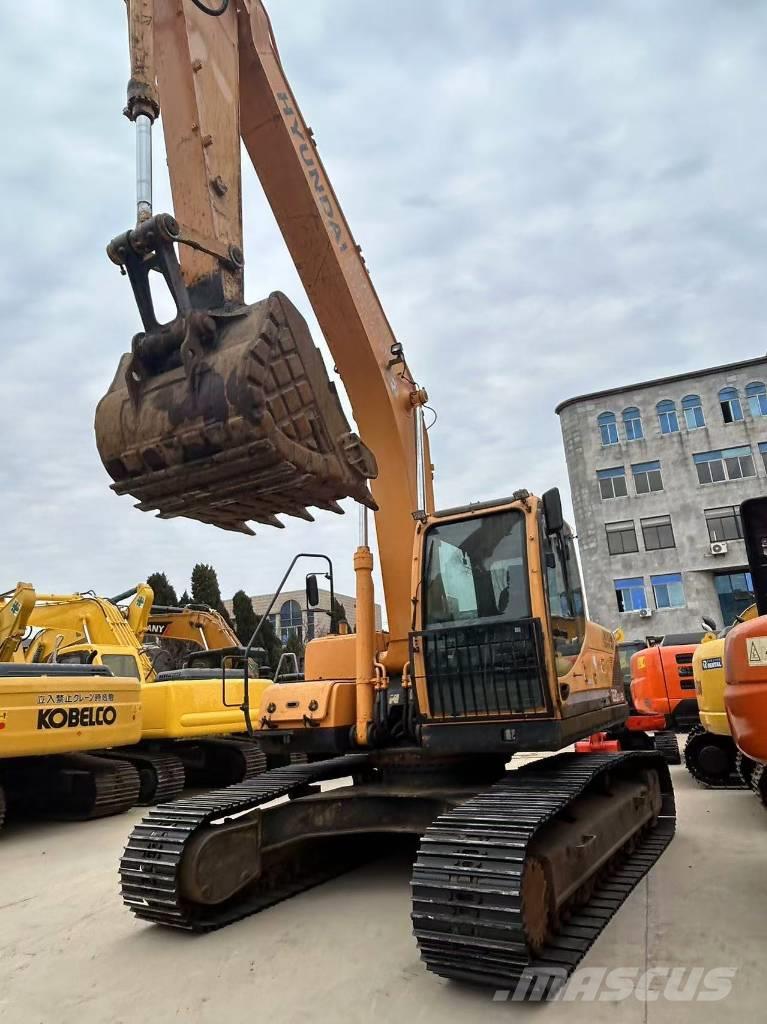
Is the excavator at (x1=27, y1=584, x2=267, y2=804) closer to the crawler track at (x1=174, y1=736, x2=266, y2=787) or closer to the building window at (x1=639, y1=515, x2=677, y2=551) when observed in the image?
the crawler track at (x1=174, y1=736, x2=266, y2=787)

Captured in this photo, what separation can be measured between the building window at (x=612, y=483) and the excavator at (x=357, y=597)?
26360mm

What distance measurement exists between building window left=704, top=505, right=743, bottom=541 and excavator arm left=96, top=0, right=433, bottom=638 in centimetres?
2832

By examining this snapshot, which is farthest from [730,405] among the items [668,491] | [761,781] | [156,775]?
[156,775]

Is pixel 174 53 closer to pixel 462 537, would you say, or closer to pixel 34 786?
pixel 462 537

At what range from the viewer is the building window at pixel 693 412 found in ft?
Result: 103

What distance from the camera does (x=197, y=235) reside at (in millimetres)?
4281

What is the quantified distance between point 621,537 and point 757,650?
2875 centimetres

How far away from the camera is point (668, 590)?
2997 centimetres

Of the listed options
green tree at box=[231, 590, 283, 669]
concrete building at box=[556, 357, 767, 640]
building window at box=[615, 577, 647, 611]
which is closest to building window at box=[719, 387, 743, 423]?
concrete building at box=[556, 357, 767, 640]

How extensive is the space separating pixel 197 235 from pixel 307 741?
335 cm

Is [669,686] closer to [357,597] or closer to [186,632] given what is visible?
[357,597]

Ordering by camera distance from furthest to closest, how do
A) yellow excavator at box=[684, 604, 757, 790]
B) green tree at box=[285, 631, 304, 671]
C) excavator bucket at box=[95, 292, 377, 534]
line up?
green tree at box=[285, 631, 304, 671] < yellow excavator at box=[684, 604, 757, 790] < excavator bucket at box=[95, 292, 377, 534]

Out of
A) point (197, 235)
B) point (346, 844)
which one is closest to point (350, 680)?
point (346, 844)

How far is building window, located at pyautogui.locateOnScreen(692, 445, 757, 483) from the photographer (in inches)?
1198
